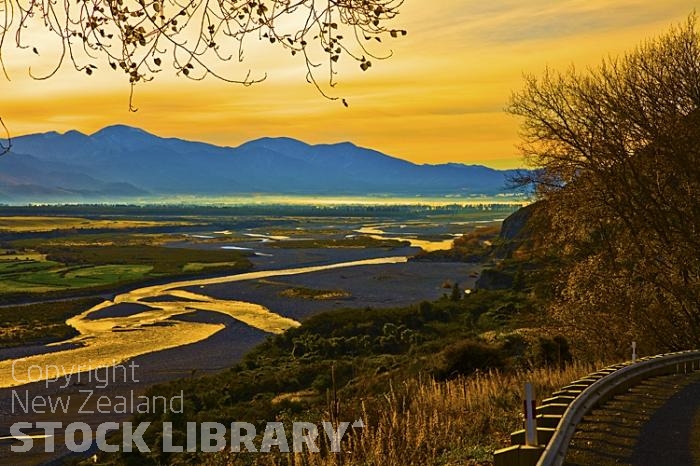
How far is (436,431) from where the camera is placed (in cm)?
1102

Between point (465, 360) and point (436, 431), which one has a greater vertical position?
point (436, 431)

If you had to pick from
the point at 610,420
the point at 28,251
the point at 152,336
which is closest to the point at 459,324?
the point at 152,336

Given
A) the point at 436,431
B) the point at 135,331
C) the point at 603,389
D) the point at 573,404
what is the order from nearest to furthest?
the point at 573,404, the point at 436,431, the point at 603,389, the point at 135,331

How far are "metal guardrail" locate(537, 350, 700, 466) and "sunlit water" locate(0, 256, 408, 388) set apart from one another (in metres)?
29.6

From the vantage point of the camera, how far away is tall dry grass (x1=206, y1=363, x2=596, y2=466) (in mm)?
9562

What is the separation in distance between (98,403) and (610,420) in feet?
85.7

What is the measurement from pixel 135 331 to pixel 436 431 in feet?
135

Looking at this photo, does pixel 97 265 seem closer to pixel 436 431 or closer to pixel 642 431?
pixel 436 431

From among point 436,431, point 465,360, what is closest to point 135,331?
point 465,360

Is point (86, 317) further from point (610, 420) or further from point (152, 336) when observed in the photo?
point (610, 420)

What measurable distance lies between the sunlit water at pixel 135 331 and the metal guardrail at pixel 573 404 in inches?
1167

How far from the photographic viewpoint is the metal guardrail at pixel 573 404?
7184 mm

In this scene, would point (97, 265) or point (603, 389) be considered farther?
point (97, 265)

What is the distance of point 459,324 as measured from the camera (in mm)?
47875
